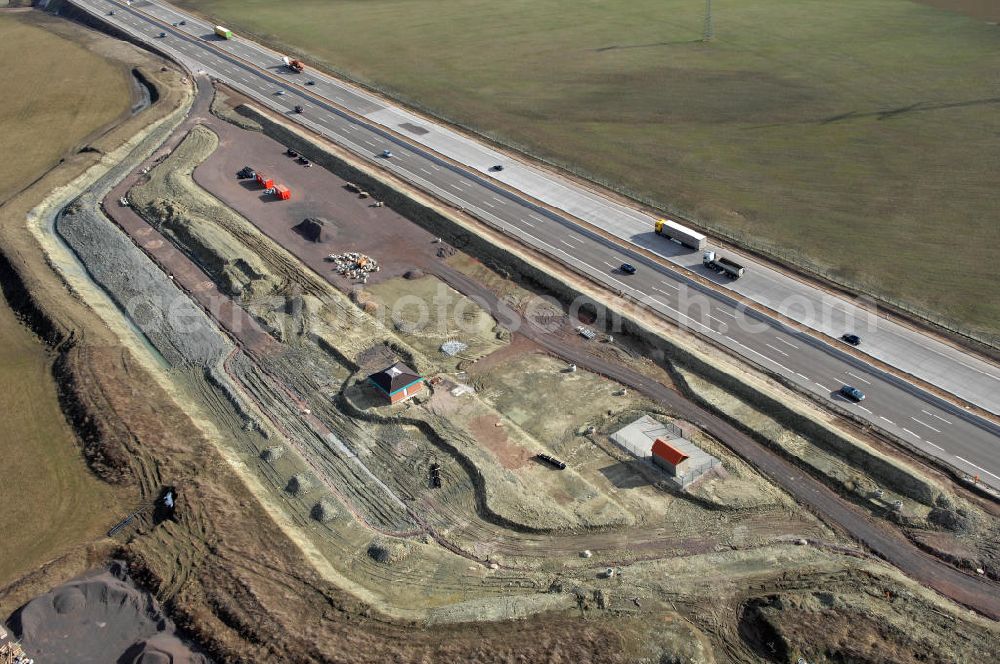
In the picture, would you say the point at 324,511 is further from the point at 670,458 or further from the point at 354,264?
the point at 354,264

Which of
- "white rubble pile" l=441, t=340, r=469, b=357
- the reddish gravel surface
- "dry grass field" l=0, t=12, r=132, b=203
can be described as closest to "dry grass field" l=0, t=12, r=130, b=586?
"dry grass field" l=0, t=12, r=132, b=203

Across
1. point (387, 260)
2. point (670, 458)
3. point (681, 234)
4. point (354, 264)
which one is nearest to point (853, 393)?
point (670, 458)

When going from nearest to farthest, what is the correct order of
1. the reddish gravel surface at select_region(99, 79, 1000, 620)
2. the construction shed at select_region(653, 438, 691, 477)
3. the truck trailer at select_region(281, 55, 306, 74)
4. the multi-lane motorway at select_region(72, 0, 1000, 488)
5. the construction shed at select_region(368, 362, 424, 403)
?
the reddish gravel surface at select_region(99, 79, 1000, 620), the construction shed at select_region(653, 438, 691, 477), the multi-lane motorway at select_region(72, 0, 1000, 488), the construction shed at select_region(368, 362, 424, 403), the truck trailer at select_region(281, 55, 306, 74)

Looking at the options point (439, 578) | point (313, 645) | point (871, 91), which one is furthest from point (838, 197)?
point (313, 645)

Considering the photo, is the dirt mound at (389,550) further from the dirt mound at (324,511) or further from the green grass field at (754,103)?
the green grass field at (754,103)

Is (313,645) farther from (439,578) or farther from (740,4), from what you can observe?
(740,4)

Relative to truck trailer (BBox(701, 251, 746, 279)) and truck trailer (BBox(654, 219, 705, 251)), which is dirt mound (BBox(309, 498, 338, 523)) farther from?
truck trailer (BBox(654, 219, 705, 251))
